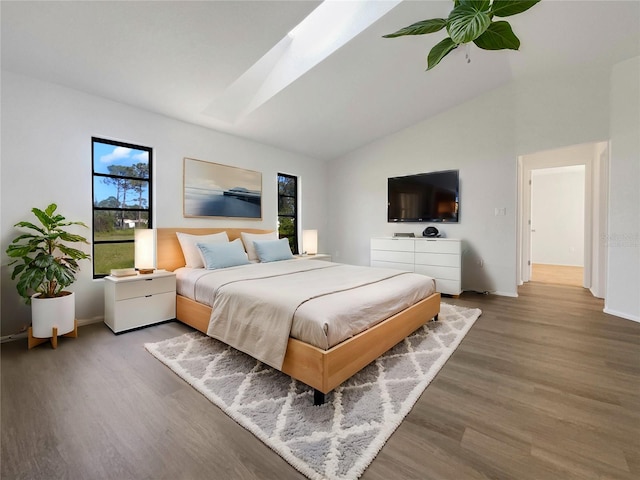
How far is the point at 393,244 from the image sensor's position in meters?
4.85

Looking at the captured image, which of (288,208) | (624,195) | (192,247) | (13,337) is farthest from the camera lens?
(288,208)

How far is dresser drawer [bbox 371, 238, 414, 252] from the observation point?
4.69m

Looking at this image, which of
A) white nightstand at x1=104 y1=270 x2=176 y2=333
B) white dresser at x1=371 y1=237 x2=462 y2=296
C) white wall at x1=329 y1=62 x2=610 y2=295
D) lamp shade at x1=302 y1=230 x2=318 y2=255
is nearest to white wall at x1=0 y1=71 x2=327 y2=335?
white nightstand at x1=104 y1=270 x2=176 y2=333

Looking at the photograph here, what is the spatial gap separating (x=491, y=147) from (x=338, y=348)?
420 cm

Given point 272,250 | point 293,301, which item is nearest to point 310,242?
point 272,250

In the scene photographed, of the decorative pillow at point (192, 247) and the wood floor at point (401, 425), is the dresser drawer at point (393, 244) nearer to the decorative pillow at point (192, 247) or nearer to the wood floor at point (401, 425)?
the wood floor at point (401, 425)

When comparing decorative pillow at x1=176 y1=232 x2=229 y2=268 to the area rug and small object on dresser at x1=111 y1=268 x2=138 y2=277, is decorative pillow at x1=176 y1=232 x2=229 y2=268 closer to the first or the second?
small object on dresser at x1=111 y1=268 x2=138 y2=277

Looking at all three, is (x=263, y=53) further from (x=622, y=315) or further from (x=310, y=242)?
(x=622, y=315)

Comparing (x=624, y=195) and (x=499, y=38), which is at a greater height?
(x=499, y=38)

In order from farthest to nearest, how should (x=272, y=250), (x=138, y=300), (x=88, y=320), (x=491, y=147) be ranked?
1. (x=491, y=147)
2. (x=272, y=250)
3. (x=88, y=320)
4. (x=138, y=300)

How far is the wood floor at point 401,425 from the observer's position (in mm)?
1249

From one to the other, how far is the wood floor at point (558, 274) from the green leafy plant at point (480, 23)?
18.5 feet

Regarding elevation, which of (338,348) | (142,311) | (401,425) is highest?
(338,348)

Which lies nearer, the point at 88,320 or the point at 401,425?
the point at 401,425
